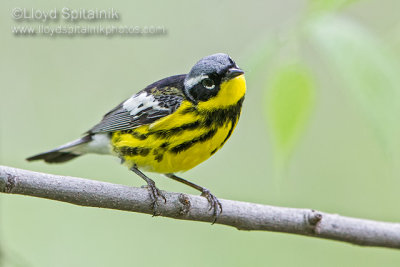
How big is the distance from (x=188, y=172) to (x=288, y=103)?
13.5 feet

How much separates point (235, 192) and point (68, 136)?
237 centimetres

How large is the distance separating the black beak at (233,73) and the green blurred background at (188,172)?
2103 mm

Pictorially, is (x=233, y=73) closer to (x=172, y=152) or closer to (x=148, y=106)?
(x=172, y=152)

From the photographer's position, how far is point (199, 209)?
3.32 metres

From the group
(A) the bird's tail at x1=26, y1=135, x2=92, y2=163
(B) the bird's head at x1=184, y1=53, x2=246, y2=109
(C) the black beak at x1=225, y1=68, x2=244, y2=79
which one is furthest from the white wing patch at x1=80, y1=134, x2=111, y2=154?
(C) the black beak at x1=225, y1=68, x2=244, y2=79

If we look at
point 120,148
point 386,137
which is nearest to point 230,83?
point 120,148

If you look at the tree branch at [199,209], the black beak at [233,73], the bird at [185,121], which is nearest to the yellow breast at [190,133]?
the bird at [185,121]

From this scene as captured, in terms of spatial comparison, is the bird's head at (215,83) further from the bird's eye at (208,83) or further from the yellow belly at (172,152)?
the yellow belly at (172,152)

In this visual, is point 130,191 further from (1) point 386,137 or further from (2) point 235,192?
(2) point 235,192

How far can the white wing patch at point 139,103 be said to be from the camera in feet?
13.2

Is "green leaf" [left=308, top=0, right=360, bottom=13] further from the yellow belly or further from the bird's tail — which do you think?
the bird's tail

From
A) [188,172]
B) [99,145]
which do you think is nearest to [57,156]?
[99,145]

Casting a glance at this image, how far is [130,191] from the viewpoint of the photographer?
304cm

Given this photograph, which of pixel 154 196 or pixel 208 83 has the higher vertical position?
pixel 208 83
